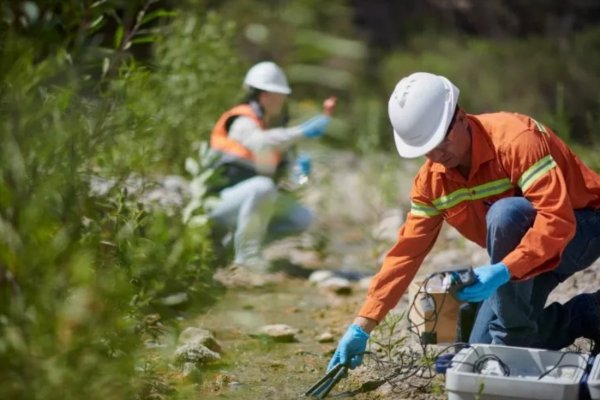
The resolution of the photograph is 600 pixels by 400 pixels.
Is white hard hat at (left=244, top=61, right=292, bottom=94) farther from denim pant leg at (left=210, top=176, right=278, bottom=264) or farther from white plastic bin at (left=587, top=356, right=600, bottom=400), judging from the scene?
white plastic bin at (left=587, top=356, right=600, bottom=400)

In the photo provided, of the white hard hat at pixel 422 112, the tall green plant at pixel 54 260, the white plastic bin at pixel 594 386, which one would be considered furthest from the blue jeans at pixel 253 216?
the white plastic bin at pixel 594 386

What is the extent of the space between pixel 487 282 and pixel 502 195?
36 cm

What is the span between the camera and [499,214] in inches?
151

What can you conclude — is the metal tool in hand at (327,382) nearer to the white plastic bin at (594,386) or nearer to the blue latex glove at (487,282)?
the blue latex glove at (487,282)

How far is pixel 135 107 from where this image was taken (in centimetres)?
445

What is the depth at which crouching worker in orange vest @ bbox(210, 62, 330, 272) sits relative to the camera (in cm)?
641

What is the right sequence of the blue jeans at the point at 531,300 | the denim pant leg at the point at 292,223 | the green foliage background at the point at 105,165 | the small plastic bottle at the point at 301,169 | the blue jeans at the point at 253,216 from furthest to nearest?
1. the denim pant leg at the point at 292,223
2. the small plastic bottle at the point at 301,169
3. the blue jeans at the point at 253,216
4. the blue jeans at the point at 531,300
5. the green foliage background at the point at 105,165

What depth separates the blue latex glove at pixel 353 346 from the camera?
398 centimetres

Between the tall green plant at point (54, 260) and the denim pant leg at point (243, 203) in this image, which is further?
the denim pant leg at point (243, 203)

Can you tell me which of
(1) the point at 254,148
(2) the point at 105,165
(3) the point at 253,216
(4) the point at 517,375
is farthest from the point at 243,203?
(4) the point at 517,375

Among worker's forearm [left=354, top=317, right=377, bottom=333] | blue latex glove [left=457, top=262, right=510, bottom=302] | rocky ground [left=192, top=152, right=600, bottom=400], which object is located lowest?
rocky ground [left=192, top=152, right=600, bottom=400]

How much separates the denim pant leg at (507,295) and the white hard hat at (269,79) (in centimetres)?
275

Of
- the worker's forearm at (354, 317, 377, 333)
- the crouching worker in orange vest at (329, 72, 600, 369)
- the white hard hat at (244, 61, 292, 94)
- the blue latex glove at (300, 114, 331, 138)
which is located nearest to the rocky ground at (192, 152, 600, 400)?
the worker's forearm at (354, 317, 377, 333)

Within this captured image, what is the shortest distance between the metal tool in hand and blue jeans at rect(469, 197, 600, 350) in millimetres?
451
